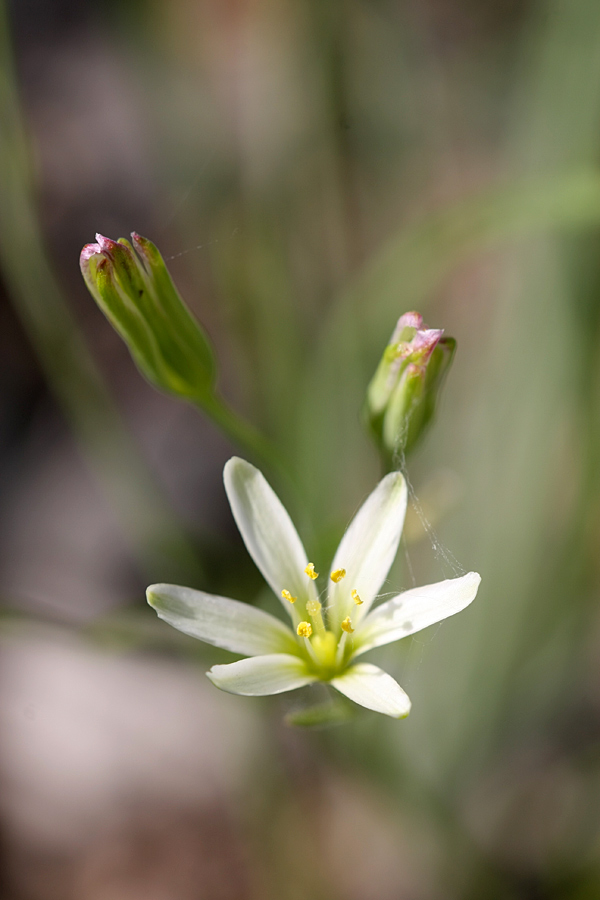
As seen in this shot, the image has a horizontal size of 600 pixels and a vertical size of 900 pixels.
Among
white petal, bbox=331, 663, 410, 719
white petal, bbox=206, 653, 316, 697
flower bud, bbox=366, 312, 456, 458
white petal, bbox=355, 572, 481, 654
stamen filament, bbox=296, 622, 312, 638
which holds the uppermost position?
flower bud, bbox=366, 312, 456, 458

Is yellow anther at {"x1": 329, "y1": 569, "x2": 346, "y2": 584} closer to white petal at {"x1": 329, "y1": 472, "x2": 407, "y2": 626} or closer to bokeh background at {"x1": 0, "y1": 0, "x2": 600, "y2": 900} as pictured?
white petal at {"x1": 329, "y1": 472, "x2": 407, "y2": 626}

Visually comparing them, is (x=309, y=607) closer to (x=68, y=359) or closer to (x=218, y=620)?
(x=218, y=620)

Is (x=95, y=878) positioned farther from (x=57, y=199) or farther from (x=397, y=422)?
(x=57, y=199)

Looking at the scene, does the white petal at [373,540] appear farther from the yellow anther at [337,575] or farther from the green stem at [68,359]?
the green stem at [68,359]

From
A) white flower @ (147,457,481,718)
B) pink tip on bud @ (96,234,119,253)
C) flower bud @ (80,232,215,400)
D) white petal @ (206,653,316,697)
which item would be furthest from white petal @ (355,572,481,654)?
pink tip on bud @ (96,234,119,253)

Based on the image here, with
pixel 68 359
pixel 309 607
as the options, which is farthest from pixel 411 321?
pixel 68 359

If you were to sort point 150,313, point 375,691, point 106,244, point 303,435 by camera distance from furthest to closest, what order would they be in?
point 303,435 < point 150,313 < point 106,244 < point 375,691
